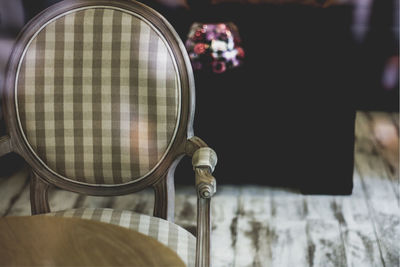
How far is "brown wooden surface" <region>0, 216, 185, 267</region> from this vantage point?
0.76 m

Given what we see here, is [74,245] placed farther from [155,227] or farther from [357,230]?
[357,230]

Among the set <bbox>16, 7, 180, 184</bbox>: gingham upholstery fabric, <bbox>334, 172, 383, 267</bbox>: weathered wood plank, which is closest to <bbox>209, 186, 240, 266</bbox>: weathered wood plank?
<bbox>334, 172, 383, 267</bbox>: weathered wood plank

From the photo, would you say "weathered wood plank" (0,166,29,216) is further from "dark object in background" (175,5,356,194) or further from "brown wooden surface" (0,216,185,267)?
"brown wooden surface" (0,216,185,267)

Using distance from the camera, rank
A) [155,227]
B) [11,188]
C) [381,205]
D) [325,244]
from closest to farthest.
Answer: [155,227] < [325,244] < [381,205] < [11,188]

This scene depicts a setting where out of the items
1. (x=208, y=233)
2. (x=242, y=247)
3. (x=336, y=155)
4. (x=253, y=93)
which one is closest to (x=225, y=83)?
(x=253, y=93)

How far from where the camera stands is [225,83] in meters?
1.92

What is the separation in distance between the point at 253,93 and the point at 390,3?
49.1 inches

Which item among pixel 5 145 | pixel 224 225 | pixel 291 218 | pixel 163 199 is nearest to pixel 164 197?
pixel 163 199

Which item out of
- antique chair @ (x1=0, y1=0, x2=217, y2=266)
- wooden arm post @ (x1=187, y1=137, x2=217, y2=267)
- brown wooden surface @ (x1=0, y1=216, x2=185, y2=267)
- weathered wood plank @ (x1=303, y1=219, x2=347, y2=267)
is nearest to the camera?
brown wooden surface @ (x1=0, y1=216, x2=185, y2=267)

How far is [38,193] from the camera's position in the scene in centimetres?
116

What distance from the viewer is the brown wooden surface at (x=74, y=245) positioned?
76 cm

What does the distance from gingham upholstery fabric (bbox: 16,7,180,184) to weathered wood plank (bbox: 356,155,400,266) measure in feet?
2.92

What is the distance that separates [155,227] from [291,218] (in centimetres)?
85

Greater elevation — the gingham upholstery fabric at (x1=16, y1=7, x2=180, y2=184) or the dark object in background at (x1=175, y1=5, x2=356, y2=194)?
the gingham upholstery fabric at (x1=16, y1=7, x2=180, y2=184)
